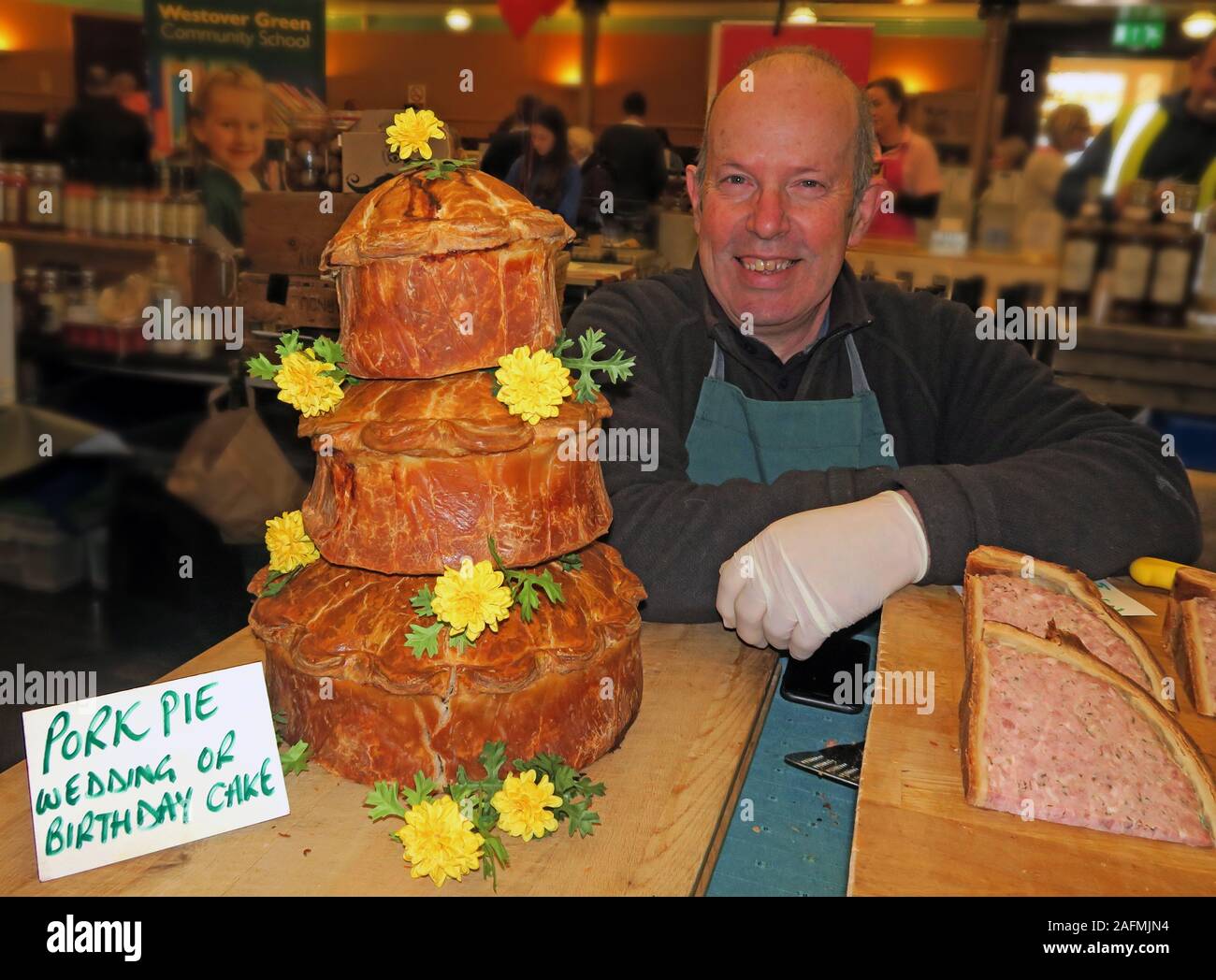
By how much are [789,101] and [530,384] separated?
3.98 ft

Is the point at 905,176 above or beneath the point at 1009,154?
beneath

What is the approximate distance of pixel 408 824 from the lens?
1058mm

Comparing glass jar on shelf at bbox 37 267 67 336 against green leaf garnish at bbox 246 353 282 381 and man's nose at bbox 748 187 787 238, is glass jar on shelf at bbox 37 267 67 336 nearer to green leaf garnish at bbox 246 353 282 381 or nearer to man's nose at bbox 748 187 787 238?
man's nose at bbox 748 187 787 238

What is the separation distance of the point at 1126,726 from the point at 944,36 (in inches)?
209

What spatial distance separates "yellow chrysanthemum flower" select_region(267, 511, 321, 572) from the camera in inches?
53.9

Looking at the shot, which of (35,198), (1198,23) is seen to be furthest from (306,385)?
(1198,23)

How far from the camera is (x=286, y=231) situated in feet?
Answer: 10.3

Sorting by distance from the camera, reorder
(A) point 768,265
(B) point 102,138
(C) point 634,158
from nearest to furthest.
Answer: (A) point 768,265
(C) point 634,158
(B) point 102,138

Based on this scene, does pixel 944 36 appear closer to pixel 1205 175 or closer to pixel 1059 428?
pixel 1205 175

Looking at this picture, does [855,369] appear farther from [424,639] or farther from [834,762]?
[424,639]

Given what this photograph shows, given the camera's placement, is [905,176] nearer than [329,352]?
No

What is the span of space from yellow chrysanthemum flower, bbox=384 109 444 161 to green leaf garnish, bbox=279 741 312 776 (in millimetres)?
805

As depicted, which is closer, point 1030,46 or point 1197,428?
point 1197,428
